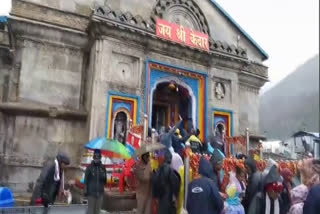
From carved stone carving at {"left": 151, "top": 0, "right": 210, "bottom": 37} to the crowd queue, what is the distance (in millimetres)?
8108

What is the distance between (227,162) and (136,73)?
20.2ft

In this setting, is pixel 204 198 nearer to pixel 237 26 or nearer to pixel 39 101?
Result: pixel 39 101

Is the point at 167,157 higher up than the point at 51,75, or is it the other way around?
the point at 51,75

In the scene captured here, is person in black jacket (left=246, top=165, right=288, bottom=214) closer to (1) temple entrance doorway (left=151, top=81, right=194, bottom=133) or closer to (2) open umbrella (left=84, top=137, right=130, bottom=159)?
(2) open umbrella (left=84, top=137, right=130, bottom=159)

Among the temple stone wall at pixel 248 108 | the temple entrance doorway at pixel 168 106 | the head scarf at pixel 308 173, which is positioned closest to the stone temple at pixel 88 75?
the temple entrance doorway at pixel 168 106

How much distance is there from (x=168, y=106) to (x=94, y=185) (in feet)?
29.3

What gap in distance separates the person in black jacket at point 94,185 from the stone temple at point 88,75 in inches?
164

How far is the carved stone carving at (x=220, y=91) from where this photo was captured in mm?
13651

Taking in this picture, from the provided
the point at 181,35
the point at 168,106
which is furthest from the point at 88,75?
the point at 168,106

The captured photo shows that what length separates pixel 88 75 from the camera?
1169 cm

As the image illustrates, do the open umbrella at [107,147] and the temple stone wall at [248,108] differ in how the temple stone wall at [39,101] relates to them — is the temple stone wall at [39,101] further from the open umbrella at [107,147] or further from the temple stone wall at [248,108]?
the temple stone wall at [248,108]

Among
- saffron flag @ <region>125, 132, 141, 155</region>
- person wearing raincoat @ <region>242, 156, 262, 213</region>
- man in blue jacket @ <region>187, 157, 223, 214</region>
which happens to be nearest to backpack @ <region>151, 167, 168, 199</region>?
man in blue jacket @ <region>187, 157, 223, 214</region>

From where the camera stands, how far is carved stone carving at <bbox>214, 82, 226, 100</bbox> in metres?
13.7

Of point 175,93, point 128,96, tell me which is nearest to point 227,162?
point 128,96
